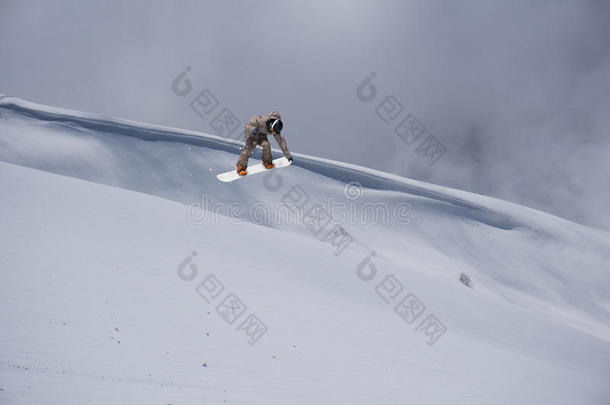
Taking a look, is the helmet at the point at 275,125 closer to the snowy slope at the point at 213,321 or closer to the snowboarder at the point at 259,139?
the snowboarder at the point at 259,139

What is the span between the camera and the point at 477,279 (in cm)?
1747

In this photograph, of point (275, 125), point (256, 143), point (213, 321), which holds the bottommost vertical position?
point (213, 321)

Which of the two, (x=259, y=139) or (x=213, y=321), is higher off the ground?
(x=259, y=139)

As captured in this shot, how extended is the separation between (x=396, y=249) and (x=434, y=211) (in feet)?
13.3

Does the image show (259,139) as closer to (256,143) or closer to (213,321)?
(256,143)

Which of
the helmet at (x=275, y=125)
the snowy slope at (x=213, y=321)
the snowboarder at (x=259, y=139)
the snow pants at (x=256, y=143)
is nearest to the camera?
the snowy slope at (x=213, y=321)

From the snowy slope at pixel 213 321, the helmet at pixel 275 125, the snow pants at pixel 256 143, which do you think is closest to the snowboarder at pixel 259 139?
the snow pants at pixel 256 143

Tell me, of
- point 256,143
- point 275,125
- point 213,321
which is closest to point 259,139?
point 256,143

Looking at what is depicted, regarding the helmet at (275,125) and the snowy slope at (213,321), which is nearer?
the snowy slope at (213,321)

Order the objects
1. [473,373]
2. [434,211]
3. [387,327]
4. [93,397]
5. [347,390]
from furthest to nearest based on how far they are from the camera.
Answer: [434,211] → [387,327] → [473,373] → [347,390] → [93,397]

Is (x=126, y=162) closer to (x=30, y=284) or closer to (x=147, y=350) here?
(x=30, y=284)

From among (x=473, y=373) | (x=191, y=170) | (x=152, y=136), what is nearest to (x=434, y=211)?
(x=191, y=170)

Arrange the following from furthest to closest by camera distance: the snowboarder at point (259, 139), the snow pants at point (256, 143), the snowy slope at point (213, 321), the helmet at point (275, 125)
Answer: the snow pants at point (256, 143), the snowboarder at point (259, 139), the helmet at point (275, 125), the snowy slope at point (213, 321)

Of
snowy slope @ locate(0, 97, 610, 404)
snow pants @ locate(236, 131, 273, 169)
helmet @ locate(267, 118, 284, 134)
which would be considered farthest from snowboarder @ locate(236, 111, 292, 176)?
snowy slope @ locate(0, 97, 610, 404)
